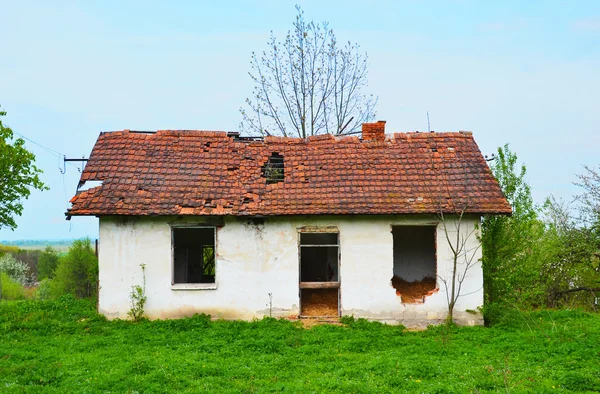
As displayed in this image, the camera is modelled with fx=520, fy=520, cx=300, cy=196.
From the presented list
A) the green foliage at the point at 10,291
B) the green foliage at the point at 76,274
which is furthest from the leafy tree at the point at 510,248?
the green foliage at the point at 10,291

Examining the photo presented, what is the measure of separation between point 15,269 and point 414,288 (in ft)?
131

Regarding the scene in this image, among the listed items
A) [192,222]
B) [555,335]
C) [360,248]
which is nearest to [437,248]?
[360,248]

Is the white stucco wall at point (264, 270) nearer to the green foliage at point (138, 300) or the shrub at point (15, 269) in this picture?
the green foliage at point (138, 300)

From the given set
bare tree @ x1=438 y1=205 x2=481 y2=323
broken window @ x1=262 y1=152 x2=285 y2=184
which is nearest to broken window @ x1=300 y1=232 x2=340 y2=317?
broken window @ x1=262 y1=152 x2=285 y2=184

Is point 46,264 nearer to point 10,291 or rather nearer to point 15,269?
point 15,269

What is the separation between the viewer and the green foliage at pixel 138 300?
12695 mm

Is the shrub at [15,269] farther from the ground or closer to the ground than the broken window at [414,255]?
closer to the ground

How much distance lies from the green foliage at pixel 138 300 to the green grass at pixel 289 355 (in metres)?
0.33

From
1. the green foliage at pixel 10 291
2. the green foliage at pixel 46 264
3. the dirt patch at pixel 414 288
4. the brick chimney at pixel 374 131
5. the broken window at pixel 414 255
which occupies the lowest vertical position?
Result: the green foliage at pixel 10 291

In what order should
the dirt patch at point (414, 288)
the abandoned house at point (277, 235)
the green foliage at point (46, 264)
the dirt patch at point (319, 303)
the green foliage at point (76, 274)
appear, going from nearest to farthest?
the abandoned house at point (277, 235)
the dirt patch at point (414, 288)
the dirt patch at point (319, 303)
the green foliage at point (76, 274)
the green foliage at point (46, 264)

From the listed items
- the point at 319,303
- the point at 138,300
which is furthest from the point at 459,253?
the point at 138,300

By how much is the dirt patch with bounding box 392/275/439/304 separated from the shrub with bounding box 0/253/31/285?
123 ft

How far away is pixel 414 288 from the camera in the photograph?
15.5m

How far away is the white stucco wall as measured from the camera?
505 inches
